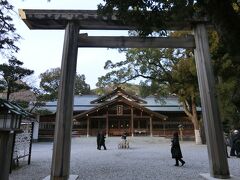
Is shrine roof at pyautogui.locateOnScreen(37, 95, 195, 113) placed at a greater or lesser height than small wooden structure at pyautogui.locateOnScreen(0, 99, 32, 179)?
greater

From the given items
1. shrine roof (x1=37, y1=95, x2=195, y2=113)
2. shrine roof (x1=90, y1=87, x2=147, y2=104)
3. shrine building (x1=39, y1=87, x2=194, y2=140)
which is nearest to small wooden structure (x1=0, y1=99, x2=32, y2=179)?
shrine building (x1=39, y1=87, x2=194, y2=140)

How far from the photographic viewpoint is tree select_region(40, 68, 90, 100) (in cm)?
2642

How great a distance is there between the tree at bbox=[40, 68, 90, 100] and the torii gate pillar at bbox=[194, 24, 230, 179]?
20537mm

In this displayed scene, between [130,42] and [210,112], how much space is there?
3.17 metres

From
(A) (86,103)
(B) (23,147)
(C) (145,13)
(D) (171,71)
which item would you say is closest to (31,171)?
(B) (23,147)

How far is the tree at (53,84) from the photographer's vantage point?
86.7ft

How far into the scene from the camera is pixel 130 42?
26.0ft

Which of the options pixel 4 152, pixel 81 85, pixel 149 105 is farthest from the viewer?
pixel 81 85

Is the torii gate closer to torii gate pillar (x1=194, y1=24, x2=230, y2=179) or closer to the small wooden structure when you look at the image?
torii gate pillar (x1=194, y1=24, x2=230, y2=179)

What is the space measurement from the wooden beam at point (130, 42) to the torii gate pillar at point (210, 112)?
41 centimetres

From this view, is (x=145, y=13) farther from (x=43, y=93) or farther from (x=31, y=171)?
(x=43, y=93)

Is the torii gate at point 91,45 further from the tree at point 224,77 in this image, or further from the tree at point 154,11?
the tree at point 224,77

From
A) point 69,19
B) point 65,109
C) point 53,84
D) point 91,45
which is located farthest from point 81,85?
point 65,109

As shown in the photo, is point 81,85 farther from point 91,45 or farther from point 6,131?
point 6,131
